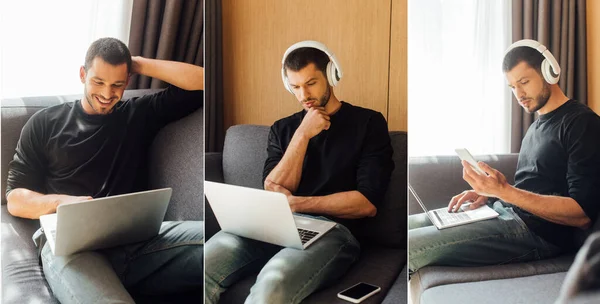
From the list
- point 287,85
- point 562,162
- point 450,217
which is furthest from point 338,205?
point 562,162

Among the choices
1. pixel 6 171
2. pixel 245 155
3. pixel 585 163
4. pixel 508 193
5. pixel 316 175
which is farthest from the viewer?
pixel 245 155

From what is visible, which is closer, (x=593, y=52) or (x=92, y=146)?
(x=593, y=52)

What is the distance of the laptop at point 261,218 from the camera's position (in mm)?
1724

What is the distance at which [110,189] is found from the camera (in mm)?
Result: 1708

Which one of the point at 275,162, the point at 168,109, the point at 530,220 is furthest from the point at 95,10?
the point at 530,220

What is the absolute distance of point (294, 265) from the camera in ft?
5.53

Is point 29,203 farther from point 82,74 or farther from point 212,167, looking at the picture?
point 212,167

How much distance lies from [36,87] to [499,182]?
5.17ft

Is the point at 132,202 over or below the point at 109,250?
over

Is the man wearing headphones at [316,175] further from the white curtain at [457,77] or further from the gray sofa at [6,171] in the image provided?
the gray sofa at [6,171]

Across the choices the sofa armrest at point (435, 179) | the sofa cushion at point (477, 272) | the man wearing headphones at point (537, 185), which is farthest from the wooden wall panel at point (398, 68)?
the sofa cushion at point (477, 272)

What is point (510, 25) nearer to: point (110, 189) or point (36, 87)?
point (110, 189)

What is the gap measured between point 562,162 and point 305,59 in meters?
0.91

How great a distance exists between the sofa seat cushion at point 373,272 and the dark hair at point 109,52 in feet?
3.46
